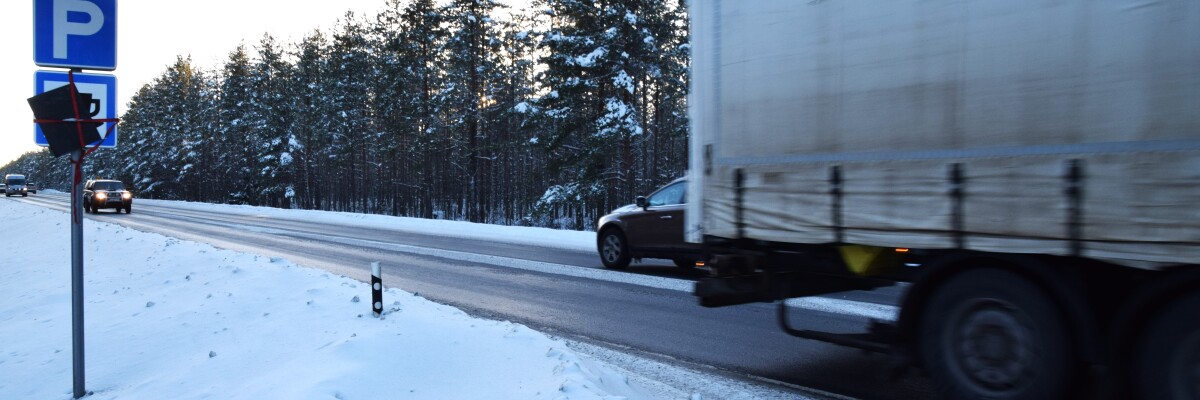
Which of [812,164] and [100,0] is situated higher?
[100,0]

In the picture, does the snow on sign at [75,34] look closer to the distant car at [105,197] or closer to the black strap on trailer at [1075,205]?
the black strap on trailer at [1075,205]

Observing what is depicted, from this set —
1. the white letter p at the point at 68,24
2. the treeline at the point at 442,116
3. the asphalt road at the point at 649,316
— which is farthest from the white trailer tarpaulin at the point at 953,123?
the treeline at the point at 442,116

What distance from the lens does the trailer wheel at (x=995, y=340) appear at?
3.83 meters

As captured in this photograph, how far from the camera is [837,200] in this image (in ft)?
16.0

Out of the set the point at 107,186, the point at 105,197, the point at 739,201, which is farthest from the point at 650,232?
the point at 107,186

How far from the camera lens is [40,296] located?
36.6 feet

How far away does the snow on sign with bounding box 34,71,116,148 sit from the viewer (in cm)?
536

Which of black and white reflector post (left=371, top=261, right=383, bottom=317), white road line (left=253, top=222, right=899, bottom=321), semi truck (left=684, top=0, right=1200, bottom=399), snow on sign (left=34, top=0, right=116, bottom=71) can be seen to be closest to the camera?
semi truck (left=684, top=0, right=1200, bottom=399)

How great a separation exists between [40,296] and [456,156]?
36756mm

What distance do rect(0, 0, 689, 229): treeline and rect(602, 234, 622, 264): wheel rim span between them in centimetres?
1155

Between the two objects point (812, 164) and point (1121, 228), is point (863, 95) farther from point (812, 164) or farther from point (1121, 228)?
point (1121, 228)

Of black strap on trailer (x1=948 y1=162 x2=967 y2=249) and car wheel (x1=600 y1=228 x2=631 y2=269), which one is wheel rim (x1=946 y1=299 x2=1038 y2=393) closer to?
black strap on trailer (x1=948 y1=162 x2=967 y2=249)

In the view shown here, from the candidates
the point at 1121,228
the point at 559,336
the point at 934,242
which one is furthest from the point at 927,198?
the point at 559,336

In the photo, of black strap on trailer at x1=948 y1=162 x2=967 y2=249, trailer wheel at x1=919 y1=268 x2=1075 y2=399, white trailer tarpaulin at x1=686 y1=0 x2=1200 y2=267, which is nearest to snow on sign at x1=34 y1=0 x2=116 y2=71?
white trailer tarpaulin at x1=686 y1=0 x2=1200 y2=267
